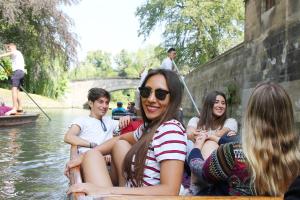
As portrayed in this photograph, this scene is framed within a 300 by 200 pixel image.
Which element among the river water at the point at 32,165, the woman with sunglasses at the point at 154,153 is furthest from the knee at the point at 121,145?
the river water at the point at 32,165

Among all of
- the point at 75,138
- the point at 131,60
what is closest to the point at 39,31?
the point at 75,138

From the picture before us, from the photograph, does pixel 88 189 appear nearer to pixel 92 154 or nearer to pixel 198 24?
pixel 92 154

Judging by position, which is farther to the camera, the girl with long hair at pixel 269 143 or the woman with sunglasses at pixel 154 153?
the woman with sunglasses at pixel 154 153

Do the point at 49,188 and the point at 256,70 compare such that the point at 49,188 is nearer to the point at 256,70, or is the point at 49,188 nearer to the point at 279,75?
the point at 279,75

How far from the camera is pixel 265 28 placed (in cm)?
714

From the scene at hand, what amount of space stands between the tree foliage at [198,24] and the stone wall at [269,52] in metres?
8.47

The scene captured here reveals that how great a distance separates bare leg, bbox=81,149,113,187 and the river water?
1.75m

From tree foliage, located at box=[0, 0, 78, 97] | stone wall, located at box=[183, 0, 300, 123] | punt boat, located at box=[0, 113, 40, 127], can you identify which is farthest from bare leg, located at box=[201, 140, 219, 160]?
tree foliage, located at box=[0, 0, 78, 97]

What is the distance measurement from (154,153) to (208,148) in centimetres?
66

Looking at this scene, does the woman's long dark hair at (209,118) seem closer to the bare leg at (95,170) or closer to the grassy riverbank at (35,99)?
the bare leg at (95,170)

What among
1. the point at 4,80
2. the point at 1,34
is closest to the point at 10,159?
the point at 1,34

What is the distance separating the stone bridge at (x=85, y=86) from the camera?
3522 centimetres

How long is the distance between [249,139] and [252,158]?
65mm

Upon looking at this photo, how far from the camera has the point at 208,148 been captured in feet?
7.60
